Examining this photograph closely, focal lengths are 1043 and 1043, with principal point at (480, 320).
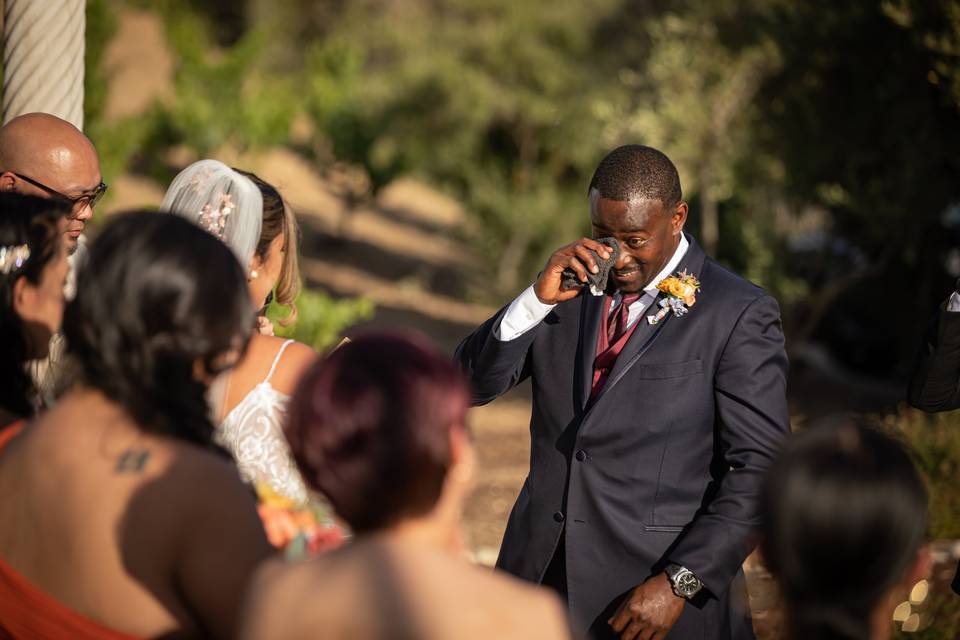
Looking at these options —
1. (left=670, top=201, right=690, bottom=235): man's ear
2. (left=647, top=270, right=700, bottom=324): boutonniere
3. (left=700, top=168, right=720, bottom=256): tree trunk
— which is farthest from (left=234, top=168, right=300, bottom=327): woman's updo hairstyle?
(left=700, top=168, right=720, bottom=256): tree trunk

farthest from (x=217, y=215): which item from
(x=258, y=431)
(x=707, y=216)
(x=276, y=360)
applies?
(x=707, y=216)

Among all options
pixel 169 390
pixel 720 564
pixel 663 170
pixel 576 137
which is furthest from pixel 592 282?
pixel 576 137

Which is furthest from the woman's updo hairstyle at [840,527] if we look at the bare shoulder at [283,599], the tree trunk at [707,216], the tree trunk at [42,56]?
the tree trunk at [707,216]

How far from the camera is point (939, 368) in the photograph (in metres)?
3.72

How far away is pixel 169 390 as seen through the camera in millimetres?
2180

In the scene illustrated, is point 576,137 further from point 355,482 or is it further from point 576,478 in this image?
point 355,482

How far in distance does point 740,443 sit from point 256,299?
1.66 metres

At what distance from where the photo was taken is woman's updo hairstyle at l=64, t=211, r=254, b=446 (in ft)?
7.02

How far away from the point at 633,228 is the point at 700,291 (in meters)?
0.33

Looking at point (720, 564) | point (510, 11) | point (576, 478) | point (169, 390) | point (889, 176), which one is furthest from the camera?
point (510, 11)

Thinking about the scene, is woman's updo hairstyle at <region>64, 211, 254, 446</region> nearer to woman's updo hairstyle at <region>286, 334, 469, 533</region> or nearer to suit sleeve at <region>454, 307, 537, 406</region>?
woman's updo hairstyle at <region>286, 334, 469, 533</region>

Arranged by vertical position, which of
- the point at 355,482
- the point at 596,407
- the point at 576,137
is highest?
the point at 355,482

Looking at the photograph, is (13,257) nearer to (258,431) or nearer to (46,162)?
(258,431)

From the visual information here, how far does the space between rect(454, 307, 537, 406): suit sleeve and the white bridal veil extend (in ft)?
3.05
